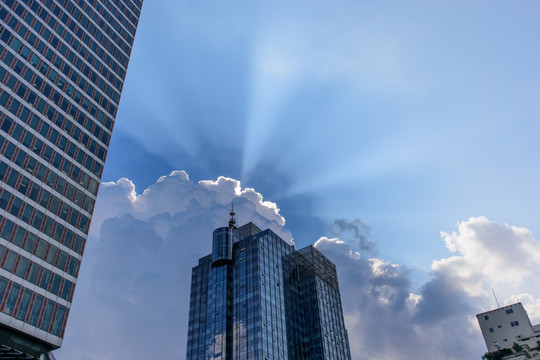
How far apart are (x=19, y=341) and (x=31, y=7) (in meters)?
54.8

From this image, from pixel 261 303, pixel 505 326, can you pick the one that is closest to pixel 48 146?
pixel 261 303

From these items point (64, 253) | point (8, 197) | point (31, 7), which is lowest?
point (64, 253)

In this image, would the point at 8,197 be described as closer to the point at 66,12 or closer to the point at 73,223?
the point at 73,223

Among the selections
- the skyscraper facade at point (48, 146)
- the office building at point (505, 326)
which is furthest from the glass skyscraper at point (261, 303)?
the skyscraper facade at point (48, 146)

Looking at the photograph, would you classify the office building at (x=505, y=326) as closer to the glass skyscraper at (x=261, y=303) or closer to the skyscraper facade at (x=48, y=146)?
the glass skyscraper at (x=261, y=303)

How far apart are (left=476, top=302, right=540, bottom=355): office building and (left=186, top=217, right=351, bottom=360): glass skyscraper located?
44.6 meters

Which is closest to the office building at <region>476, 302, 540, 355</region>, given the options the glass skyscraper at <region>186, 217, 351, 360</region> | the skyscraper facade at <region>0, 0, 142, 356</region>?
the glass skyscraper at <region>186, 217, 351, 360</region>

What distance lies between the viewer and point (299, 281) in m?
161

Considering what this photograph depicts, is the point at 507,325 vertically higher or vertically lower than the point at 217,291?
lower

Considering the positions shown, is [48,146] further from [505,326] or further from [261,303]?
[505,326]

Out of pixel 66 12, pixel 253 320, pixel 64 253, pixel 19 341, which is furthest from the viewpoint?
pixel 253 320

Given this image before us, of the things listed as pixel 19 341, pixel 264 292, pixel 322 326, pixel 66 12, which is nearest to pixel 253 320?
pixel 264 292

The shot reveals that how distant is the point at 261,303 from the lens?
13412 cm

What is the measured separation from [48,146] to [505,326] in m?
124
